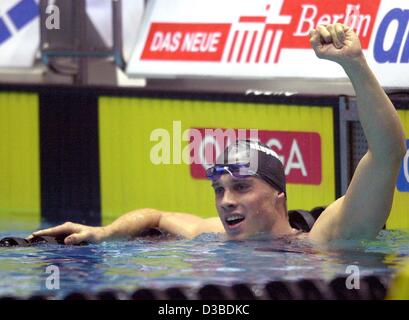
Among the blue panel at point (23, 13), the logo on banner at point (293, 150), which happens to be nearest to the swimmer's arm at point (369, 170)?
the logo on banner at point (293, 150)

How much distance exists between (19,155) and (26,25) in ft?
3.07

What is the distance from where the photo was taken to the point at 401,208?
7.09 meters

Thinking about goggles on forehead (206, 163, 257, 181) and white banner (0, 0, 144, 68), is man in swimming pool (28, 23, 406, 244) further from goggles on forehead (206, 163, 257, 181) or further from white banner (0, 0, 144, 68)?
white banner (0, 0, 144, 68)

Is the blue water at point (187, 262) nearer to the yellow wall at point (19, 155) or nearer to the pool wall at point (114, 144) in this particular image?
the pool wall at point (114, 144)

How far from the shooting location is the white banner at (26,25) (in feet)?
29.6

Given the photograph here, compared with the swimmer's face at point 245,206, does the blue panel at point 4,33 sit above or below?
above

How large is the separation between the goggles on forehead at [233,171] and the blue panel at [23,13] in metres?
3.25

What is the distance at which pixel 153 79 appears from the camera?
8820 mm

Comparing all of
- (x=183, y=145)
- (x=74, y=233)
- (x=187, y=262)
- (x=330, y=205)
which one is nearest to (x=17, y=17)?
(x=183, y=145)

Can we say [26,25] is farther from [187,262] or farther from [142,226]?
[187,262]

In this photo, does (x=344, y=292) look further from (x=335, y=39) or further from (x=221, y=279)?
(x=335, y=39)

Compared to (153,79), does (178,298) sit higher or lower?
lower
